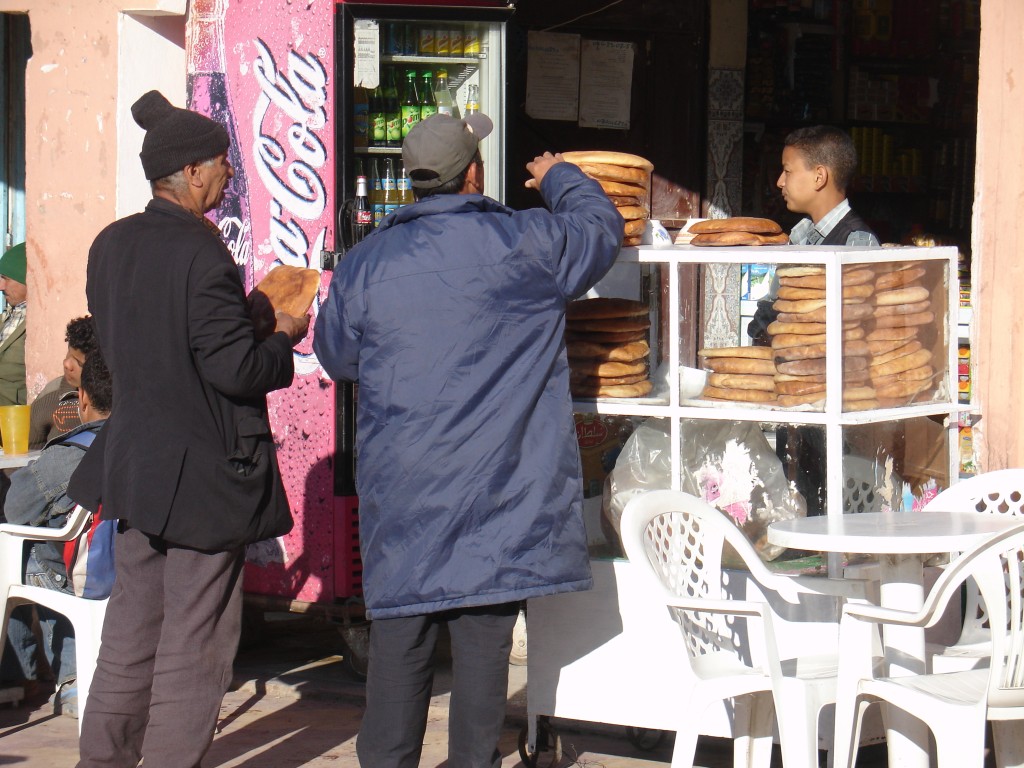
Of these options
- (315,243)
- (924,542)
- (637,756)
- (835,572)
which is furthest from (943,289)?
(315,243)

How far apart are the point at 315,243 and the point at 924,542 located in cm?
277

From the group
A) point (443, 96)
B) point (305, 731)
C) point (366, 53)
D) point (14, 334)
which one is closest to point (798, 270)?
point (366, 53)

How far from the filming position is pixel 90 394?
164 inches

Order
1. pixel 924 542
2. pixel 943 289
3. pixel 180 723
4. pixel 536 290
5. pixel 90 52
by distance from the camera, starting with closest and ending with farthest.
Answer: pixel 924 542, pixel 536 290, pixel 180 723, pixel 943 289, pixel 90 52

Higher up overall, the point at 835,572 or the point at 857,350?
the point at 857,350

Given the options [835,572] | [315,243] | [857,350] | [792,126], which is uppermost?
[792,126]

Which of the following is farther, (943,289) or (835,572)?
(943,289)

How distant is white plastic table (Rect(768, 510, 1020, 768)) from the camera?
2887 millimetres

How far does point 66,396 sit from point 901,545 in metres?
3.33

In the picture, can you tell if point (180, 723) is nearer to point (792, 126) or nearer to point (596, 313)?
point (596, 313)

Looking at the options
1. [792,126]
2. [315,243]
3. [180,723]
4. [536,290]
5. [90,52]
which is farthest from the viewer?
[792,126]

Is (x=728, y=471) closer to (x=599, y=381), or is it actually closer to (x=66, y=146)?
(x=599, y=381)

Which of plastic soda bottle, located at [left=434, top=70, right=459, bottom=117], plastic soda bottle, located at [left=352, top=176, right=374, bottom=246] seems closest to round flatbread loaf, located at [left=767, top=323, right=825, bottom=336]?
plastic soda bottle, located at [left=352, top=176, right=374, bottom=246]

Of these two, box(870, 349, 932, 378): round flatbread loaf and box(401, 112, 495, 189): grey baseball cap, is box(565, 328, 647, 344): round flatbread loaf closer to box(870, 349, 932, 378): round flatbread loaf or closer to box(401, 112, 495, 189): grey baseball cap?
box(870, 349, 932, 378): round flatbread loaf
